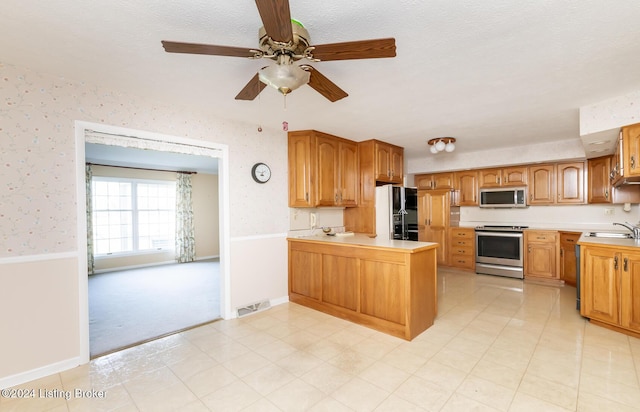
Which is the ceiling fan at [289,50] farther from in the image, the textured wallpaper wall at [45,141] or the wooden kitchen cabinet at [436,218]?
the wooden kitchen cabinet at [436,218]

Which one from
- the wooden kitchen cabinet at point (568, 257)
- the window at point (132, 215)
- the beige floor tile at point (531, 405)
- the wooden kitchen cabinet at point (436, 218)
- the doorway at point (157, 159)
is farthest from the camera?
the window at point (132, 215)

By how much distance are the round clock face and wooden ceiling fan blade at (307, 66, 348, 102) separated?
177 cm

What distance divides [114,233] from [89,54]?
5.58 meters

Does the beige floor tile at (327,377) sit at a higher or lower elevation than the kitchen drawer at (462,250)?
lower

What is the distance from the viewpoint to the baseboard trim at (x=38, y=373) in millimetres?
2135

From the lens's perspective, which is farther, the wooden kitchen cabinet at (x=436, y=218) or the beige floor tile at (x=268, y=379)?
the wooden kitchen cabinet at (x=436, y=218)

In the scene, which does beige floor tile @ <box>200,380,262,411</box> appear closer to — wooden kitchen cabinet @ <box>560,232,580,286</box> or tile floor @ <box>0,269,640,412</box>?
tile floor @ <box>0,269,640,412</box>

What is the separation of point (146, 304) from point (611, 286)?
5451mm

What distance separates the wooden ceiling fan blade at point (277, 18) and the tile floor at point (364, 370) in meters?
2.14

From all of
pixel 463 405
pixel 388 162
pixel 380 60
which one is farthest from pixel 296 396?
pixel 388 162

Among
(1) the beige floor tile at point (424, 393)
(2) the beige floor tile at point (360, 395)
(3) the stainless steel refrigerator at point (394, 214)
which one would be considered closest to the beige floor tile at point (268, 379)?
(2) the beige floor tile at point (360, 395)

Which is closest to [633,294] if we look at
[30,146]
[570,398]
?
[570,398]

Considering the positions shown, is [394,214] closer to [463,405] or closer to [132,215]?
[463,405]

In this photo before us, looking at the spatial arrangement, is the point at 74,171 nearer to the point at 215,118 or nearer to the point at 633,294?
the point at 215,118
